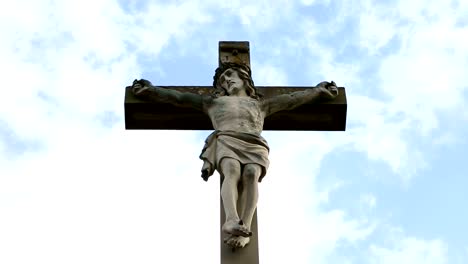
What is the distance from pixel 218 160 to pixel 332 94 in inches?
77.9

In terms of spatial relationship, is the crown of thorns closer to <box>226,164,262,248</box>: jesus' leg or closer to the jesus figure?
the jesus figure

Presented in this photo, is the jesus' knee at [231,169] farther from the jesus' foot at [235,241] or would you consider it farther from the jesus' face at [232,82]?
the jesus' face at [232,82]

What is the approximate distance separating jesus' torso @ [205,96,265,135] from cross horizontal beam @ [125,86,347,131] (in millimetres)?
439

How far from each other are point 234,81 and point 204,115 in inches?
19.1

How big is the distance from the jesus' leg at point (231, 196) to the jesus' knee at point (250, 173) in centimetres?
5

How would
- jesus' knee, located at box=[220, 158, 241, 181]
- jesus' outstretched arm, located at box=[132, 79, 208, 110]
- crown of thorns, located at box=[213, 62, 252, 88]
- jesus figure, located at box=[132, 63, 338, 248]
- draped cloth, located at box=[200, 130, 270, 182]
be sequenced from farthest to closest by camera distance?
1. crown of thorns, located at box=[213, 62, 252, 88]
2. jesus' outstretched arm, located at box=[132, 79, 208, 110]
3. draped cloth, located at box=[200, 130, 270, 182]
4. jesus' knee, located at box=[220, 158, 241, 181]
5. jesus figure, located at box=[132, 63, 338, 248]

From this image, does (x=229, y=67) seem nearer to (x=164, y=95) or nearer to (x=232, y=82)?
(x=232, y=82)

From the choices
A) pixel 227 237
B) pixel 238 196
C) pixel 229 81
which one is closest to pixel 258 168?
pixel 238 196

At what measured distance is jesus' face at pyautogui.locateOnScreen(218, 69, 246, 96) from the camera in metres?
8.62

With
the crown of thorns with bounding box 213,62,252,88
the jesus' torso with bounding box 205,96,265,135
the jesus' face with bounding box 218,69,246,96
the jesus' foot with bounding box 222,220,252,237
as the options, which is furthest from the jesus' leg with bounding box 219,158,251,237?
the crown of thorns with bounding box 213,62,252,88

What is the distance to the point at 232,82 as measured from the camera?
8.71m

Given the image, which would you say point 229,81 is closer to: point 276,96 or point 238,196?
point 276,96

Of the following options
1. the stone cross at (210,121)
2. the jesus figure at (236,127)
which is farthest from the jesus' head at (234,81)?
the stone cross at (210,121)

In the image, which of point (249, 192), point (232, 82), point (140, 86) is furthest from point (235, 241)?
point (140, 86)
